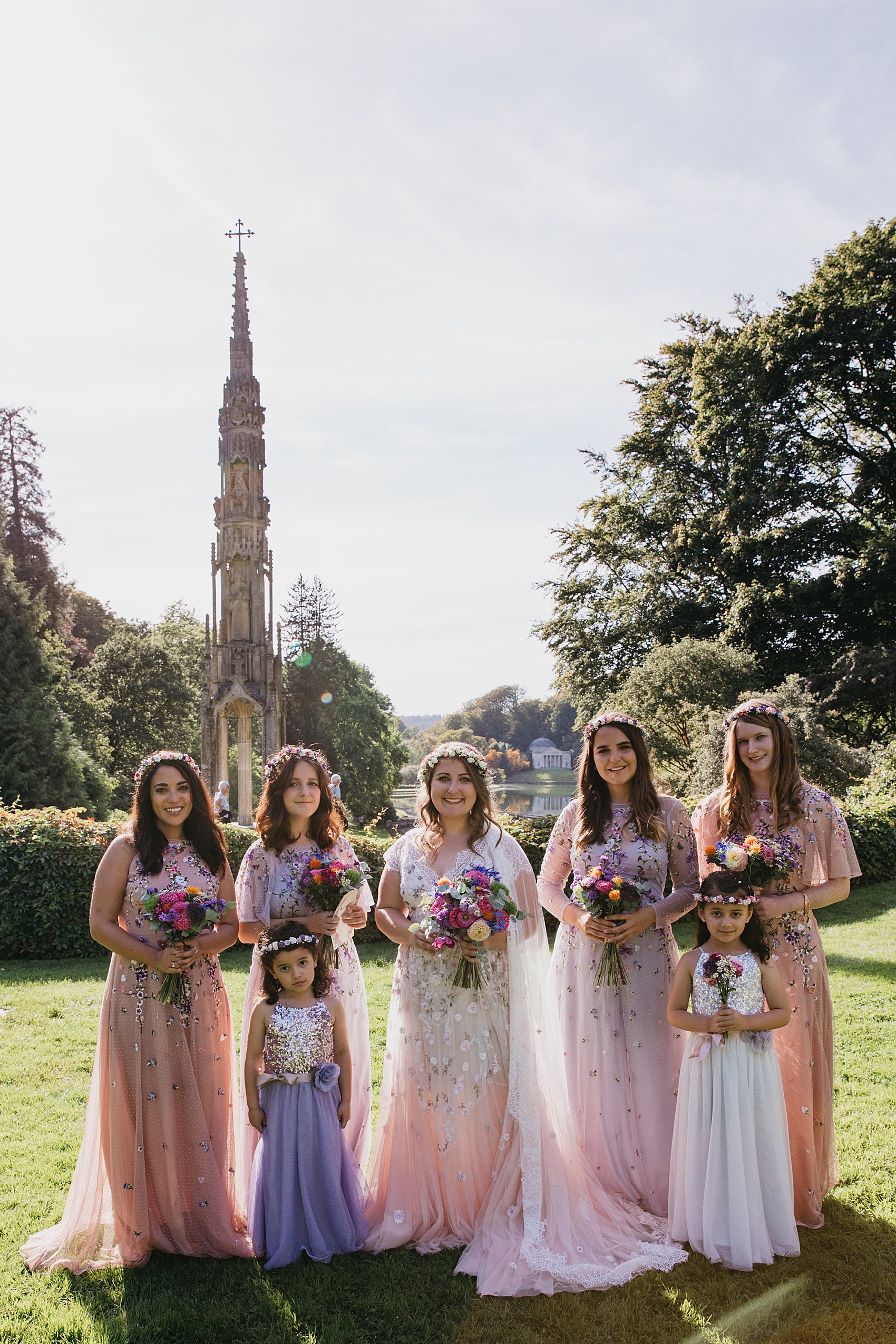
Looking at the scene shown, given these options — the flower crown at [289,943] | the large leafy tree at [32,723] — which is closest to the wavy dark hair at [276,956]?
the flower crown at [289,943]

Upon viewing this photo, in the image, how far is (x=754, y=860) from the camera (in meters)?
4.20

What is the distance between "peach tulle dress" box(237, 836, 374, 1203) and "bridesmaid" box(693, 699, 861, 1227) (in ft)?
6.66

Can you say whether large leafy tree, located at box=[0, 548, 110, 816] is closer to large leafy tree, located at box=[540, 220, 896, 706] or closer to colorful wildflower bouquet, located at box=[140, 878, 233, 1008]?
large leafy tree, located at box=[540, 220, 896, 706]

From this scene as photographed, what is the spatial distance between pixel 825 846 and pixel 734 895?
0.85m

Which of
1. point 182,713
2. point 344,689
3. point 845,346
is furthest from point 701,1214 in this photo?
point 344,689

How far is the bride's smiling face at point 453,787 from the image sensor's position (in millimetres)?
4539

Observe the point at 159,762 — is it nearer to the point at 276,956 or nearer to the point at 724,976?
the point at 276,956

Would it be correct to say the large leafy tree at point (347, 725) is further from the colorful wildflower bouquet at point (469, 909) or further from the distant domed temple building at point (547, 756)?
the distant domed temple building at point (547, 756)

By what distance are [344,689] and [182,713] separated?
9497 mm

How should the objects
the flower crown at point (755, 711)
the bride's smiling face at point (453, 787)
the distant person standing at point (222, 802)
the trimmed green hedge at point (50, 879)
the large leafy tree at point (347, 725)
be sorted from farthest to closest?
the large leafy tree at point (347, 725), the distant person standing at point (222, 802), the trimmed green hedge at point (50, 879), the flower crown at point (755, 711), the bride's smiling face at point (453, 787)

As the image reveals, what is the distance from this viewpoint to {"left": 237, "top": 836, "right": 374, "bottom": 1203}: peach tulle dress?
14.7ft

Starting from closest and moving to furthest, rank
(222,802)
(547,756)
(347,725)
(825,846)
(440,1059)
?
1. (440,1059)
2. (825,846)
3. (222,802)
4. (347,725)
5. (547,756)

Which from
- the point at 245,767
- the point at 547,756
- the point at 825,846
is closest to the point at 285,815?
the point at 825,846

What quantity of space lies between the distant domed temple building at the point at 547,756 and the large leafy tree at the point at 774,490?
7791 centimetres
